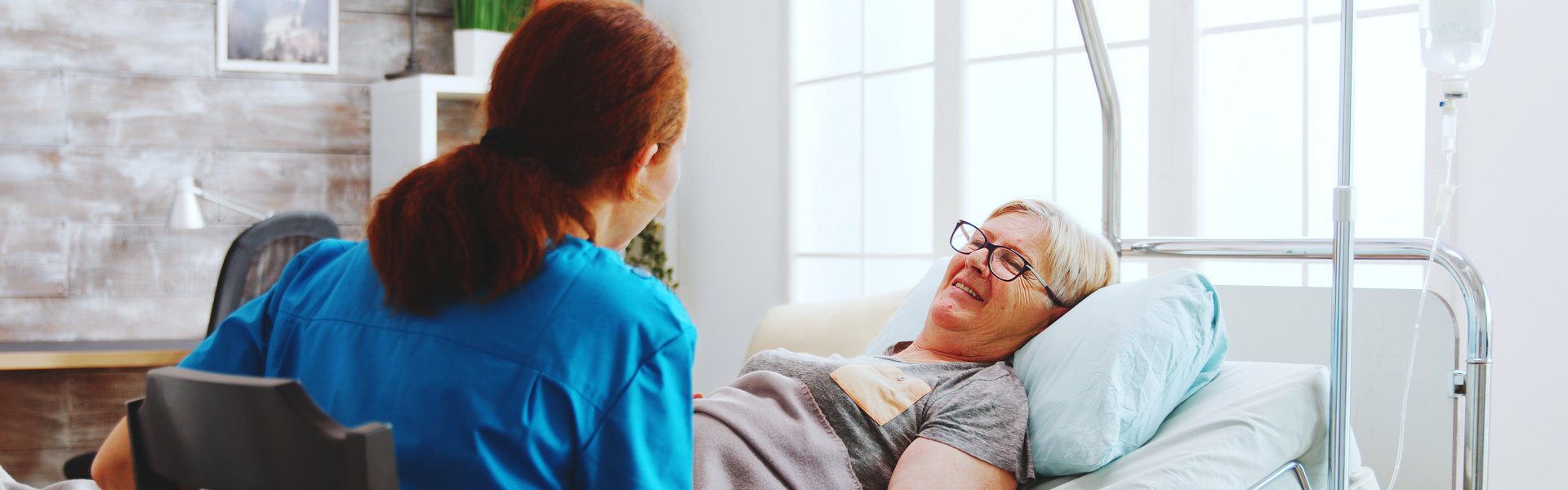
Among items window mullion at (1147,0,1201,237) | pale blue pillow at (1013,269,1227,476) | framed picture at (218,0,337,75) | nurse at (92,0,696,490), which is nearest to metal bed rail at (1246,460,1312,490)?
pale blue pillow at (1013,269,1227,476)

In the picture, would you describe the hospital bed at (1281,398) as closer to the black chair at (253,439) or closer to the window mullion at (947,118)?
the window mullion at (947,118)

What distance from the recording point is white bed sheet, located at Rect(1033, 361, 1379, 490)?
132 centimetres

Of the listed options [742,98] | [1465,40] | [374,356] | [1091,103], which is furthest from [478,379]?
[742,98]

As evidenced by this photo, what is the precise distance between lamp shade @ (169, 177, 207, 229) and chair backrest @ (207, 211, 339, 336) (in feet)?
2.32

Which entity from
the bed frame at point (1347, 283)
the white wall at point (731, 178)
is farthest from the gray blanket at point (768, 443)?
the white wall at point (731, 178)

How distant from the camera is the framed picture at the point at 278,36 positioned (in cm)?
355

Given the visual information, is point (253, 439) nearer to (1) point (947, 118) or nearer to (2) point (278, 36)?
(1) point (947, 118)

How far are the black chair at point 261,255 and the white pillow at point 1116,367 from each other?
1929 millimetres

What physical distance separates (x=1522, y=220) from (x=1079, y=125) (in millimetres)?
1010

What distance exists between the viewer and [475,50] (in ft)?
11.7

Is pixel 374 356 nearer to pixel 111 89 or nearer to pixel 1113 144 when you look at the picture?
pixel 1113 144

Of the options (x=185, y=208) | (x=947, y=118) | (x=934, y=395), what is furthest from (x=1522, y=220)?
(x=185, y=208)

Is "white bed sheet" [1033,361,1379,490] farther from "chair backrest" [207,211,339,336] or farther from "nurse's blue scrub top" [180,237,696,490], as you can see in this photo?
"chair backrest" [207,211,339,336]

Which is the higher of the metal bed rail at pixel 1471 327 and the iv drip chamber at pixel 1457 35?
the iv drip chamber at pixel 1457 35
